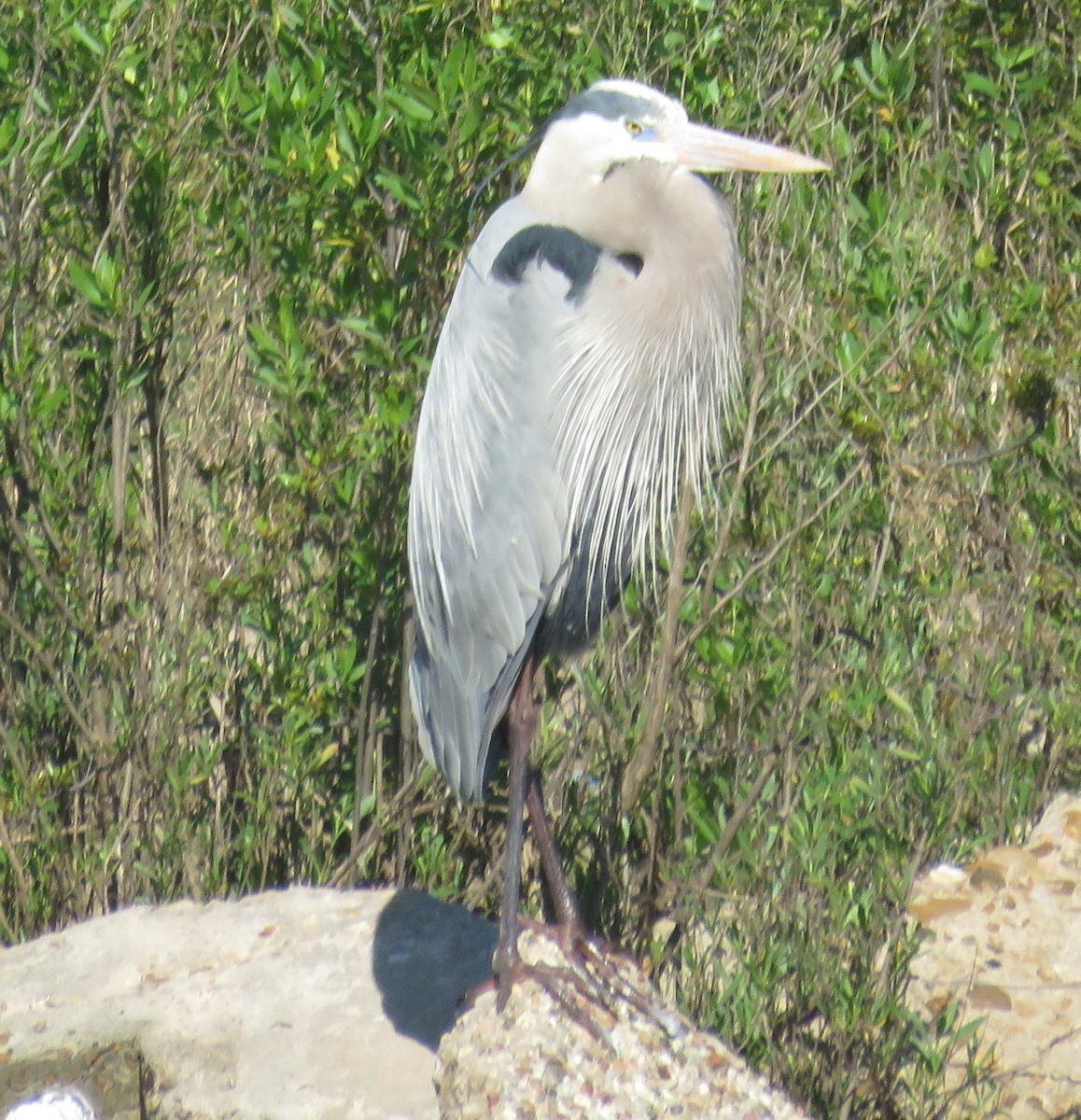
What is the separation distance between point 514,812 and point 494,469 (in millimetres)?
676

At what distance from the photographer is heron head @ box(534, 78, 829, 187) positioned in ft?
9.43

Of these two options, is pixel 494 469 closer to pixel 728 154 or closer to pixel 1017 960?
pixel 728 154

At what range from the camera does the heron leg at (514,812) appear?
278 centimetres

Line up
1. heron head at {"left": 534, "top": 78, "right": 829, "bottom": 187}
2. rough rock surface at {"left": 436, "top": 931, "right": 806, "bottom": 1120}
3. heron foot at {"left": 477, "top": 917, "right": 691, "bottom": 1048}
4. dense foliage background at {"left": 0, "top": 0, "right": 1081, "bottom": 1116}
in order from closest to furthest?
rough rock surface at {"left": 436, "top": 931, "right": 806, "bottom": 1120} → heron foot at {"left": 477, "top": 917, "right": 691, "bottom": 1048} → heron head at {"left": 534, "top": 78, "right": 829, "bottom": 187} → dense foliage background at {"left": 0, "top": 0, "right": 1081, "bottom": 1116}

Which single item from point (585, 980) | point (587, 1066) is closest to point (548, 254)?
point (585, 980)

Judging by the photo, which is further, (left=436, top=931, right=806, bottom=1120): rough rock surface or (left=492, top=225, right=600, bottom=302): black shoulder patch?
(left=492, top=225, right=600, bottom=302): black shoulder patch

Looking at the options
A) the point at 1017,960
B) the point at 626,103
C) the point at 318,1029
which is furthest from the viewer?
the point at 1017,960

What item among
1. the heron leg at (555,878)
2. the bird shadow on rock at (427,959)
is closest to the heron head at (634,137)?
the heron leg at (555,878)

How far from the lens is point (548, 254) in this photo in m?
2.95

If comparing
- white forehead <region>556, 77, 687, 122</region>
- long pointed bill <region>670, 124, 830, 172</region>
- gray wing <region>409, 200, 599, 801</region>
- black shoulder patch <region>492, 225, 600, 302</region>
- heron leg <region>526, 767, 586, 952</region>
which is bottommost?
heron leg <region>526, 767, 586, 952</region>

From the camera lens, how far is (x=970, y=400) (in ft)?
13.0

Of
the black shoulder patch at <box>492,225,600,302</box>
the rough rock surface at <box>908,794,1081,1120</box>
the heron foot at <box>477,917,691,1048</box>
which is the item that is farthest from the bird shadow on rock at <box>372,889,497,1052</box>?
the black shoulder patch at <box>492,225,600,302</box>

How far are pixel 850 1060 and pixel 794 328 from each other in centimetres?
157

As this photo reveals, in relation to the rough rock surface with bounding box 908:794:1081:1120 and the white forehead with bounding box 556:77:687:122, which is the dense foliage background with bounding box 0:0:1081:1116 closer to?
the rough rock surface with bounding box 908:794:1081:1120
